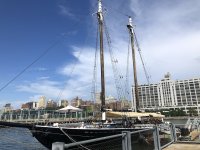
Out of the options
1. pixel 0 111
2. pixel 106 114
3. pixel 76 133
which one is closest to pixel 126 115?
pixel 106 114

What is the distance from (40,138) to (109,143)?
1457 centimetres

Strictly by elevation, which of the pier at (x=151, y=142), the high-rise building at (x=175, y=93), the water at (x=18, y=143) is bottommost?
the water at (x=18, y=143)

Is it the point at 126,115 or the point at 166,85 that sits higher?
the point at 166,85

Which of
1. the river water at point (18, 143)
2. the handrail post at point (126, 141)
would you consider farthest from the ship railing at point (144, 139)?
the river water at point (18, 143)

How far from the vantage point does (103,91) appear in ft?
101

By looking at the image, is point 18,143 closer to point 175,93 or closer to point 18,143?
point 18,143

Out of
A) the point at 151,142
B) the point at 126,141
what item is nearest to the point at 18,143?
the point at 151,142

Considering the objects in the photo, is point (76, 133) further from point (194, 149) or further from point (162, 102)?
point (162, 102)

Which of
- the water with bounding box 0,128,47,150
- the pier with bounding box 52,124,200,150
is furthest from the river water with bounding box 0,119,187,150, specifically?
the pier with bounding box 52,124,200,150

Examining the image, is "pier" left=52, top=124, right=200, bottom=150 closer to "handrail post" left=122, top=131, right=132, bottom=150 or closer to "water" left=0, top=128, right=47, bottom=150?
"handrail post" left=122, top=131, right=132, bottom=150

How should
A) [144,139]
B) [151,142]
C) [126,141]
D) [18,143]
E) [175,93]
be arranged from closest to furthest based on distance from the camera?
1. [126,141]
2. [144,139]
3. [151,142]
4. [18,143]
5. [175,93]

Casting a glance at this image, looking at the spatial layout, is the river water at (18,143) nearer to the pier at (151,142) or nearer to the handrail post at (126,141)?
the pier at (151,142)

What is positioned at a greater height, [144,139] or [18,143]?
[144,139]

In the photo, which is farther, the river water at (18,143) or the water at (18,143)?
the water at (18,143)
